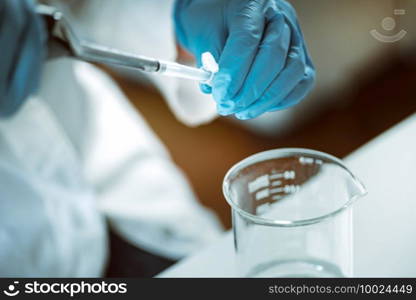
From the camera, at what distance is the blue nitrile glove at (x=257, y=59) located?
620 mm

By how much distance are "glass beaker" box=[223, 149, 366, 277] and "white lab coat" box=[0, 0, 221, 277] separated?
1.23 feet

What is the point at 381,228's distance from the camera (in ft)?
2.40

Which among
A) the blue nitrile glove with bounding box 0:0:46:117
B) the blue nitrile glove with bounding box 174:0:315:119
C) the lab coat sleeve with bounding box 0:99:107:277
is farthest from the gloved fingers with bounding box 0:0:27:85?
the blue nitrile glove with bounding box 174:0:315:119

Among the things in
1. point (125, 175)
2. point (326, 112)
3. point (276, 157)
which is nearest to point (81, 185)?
point (125, 175)

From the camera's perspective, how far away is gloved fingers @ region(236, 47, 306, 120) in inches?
25.2

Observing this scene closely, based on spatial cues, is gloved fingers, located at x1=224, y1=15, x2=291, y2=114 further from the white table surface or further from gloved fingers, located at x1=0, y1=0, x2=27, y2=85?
gloved fingers, located at x1=0, y1=0, x2=27, y2=85

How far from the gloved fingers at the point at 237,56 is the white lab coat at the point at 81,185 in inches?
17.1

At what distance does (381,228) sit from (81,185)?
1.66 ft

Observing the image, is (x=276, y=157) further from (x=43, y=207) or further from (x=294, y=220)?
(x=43, y=207)

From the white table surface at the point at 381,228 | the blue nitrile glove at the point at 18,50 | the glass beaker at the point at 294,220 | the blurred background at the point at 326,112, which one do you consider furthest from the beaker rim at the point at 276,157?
the blurred background at the point at 326,112

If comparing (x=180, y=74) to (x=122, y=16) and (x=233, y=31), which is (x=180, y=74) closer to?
(x=233, y=31)

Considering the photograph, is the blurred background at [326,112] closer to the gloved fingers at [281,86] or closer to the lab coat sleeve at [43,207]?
the lab coat sleeve at [43,207]

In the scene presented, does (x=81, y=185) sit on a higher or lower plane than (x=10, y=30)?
lower

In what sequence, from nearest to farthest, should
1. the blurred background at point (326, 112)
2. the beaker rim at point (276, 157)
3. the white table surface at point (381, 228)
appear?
the beaker rim at point (276, 157), the white table surface at point (381, 228), the blurred background at point (326, 112)
